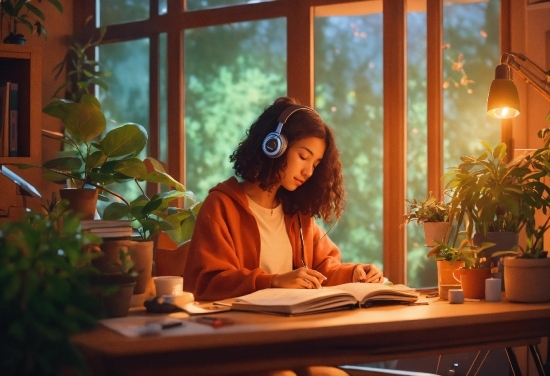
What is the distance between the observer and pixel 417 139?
3416 millimetres

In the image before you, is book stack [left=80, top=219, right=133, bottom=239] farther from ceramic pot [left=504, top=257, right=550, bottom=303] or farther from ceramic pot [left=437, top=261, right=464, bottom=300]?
ceramic pot [left=504, top=257, right=550, bottom=303]

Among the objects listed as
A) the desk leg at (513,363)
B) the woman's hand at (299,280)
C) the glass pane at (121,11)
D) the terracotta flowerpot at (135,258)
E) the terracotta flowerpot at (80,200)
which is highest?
the glass pane at (121,11)

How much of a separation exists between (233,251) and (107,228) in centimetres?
48

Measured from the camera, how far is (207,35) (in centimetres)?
404

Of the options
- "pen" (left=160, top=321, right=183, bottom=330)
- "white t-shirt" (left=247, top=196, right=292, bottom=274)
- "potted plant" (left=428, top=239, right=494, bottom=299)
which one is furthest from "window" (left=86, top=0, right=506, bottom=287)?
"pen" (left=160, top=321, right=183, bottom=330)

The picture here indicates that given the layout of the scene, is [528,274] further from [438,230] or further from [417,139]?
[417,139]

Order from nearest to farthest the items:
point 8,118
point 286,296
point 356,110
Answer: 1. point 286,296
2. point 8,118
3. point 356,110

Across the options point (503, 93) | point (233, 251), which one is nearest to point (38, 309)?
point (233, 251)

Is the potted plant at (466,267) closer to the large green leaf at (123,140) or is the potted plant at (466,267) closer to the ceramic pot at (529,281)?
the ceramic pot at (529,281)

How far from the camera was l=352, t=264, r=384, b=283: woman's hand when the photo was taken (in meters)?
2.47

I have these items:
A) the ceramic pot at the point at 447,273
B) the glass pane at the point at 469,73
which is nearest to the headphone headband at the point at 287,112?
the ceramic pot at the point at 447,273

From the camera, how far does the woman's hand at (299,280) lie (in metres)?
2.22

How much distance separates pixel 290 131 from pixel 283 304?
0.84 m

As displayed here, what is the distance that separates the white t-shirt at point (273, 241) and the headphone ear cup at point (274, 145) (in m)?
0.24
